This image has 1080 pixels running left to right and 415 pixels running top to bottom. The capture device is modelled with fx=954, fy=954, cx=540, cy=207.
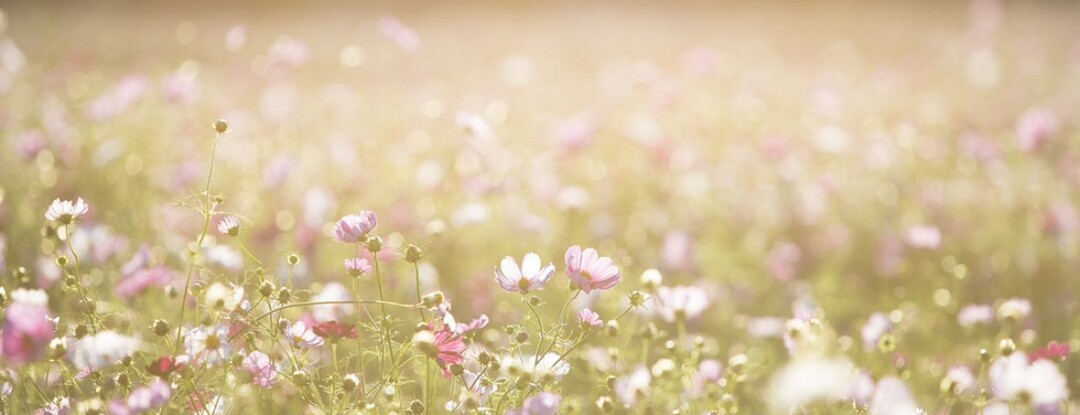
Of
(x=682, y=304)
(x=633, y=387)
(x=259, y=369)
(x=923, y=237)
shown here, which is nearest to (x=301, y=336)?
(x=259, y=369)

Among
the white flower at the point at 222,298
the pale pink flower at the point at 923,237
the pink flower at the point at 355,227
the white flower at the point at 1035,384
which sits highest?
the pale pink flower at the point at 923,237

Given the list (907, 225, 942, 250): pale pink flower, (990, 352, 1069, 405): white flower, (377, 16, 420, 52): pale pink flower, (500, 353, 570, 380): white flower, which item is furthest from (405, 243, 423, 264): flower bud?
(907, 225, 942, 250): pale pink flower

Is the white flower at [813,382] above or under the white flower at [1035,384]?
above

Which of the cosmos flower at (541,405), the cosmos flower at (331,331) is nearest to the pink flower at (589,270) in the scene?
the cosmos flower at (541,405)

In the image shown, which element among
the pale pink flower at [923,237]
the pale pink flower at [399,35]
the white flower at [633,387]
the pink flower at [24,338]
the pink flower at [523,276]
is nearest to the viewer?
the pink flower at [24,338]

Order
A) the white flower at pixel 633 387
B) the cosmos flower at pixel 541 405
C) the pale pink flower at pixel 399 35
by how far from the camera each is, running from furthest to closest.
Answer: the pale pink flower at pixel 399 35 → the white flower at pixel 633 387 → the cosmos flower at pixel 541 405

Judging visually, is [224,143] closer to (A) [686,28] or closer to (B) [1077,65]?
(B) [1077,65]

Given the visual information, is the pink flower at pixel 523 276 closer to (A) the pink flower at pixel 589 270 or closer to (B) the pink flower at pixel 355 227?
(A) the pink flower at pixel 589 270
